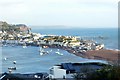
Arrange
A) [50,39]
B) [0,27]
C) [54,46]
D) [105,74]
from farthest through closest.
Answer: [0,27], [50,39], [54,46], [105,74]

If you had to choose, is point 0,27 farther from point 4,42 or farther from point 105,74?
point 105,74

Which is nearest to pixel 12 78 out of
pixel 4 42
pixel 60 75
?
pixel 60 75

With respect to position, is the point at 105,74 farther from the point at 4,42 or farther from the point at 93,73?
the point at 4,42

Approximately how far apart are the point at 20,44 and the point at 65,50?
507cm

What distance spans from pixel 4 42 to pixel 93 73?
21638 millimetres

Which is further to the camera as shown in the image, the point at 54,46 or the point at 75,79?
the point at 54,46

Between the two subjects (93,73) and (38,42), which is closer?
(93,73)

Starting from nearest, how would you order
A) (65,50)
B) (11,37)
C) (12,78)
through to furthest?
(12,78), (65,50), (11,37)

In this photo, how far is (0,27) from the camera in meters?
31.5

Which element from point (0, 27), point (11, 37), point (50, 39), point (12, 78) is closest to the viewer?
point (12, 78)

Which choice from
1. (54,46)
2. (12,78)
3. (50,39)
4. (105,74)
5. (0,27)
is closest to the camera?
(105,74)

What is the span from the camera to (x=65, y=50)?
21.8m

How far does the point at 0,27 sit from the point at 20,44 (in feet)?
21.2

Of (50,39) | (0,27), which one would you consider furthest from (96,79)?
(0,27)
